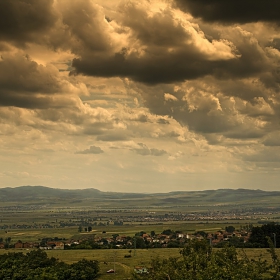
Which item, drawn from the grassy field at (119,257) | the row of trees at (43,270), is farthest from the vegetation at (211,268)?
the grassy field at (119,257)

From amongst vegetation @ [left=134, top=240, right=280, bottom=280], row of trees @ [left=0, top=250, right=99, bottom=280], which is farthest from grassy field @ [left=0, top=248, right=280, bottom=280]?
vegetation @ [left=134, top=240, right=280, bottom=280]

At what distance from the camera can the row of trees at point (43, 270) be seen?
9056 centimetres

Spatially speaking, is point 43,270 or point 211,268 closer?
point 211,268

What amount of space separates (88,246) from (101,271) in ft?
160

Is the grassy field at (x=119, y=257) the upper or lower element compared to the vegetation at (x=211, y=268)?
lower

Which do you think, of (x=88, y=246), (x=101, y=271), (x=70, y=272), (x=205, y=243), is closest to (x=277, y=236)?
(x=88, y=246)

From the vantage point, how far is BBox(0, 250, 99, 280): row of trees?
9056 centimetres

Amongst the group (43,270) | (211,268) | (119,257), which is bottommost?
(119,257)

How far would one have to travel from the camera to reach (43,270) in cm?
9362

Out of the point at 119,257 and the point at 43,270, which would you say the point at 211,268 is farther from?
the point at 119,257

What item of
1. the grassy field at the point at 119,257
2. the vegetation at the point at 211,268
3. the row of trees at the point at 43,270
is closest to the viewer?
the vegetation at the point at 211,268

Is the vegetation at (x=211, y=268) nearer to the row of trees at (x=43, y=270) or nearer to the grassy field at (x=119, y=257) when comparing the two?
the row of trees at (x=43, y=270)

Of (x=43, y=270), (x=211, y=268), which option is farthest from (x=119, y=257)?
(x=211, y=268)

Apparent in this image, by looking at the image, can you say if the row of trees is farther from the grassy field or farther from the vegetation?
the vegetation
